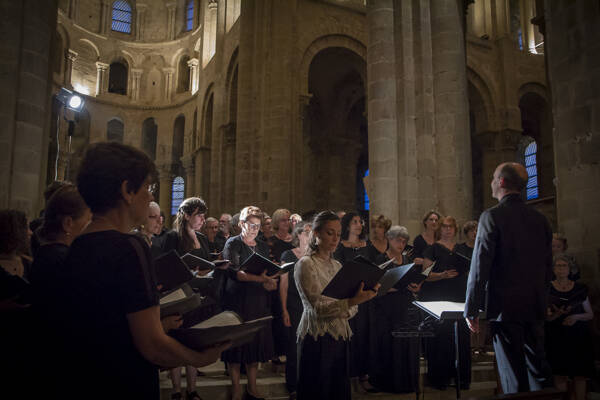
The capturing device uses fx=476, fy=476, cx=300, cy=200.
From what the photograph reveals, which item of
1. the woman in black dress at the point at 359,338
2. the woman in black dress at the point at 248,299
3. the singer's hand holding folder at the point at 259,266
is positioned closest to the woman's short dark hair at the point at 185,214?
the woman in black dress at the point at 248,299

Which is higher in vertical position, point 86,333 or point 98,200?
point 98,200

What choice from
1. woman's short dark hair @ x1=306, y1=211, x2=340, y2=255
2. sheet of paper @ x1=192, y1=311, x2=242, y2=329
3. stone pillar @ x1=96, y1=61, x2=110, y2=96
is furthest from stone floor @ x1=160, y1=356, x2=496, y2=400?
stone pillar @ x1=96, y1=61, x2=110, y2=96

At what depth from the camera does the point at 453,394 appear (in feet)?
17.7

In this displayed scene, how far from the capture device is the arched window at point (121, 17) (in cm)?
3089

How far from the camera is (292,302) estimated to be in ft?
17.3

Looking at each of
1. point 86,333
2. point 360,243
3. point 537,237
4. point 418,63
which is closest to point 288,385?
point 360,243

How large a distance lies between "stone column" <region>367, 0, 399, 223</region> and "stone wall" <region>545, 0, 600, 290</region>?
11.1 ft

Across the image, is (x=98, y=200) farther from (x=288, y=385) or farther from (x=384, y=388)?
(x=384, y=388)

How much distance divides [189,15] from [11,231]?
31335 mm

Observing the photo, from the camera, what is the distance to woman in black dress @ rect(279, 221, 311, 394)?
5.03m

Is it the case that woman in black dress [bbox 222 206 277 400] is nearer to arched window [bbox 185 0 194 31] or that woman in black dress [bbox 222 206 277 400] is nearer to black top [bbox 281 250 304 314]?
A: black top [bbox 281 250 304 314]

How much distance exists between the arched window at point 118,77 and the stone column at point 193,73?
494cm

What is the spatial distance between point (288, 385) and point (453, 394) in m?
1.92

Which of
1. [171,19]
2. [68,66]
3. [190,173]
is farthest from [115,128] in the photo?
[171,19]
